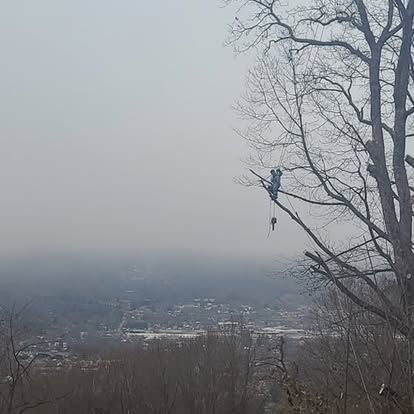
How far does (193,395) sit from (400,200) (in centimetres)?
1144

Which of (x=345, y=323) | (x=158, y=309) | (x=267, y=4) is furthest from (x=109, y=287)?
(x=345, y=323)

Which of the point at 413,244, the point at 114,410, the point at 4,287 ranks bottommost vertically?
the point at 114,410

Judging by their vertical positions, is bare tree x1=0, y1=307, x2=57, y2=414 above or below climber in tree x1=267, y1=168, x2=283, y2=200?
below

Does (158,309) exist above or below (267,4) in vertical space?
below

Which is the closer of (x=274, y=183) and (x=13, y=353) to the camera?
(x=274, y=183)

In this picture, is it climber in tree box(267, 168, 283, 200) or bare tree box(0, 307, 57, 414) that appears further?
bare tree box(0, 307, 57, 414)

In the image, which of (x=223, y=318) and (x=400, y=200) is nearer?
(x=400, y=200)

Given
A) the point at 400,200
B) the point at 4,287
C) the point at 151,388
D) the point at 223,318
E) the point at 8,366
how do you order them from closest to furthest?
the point at 400,200
the point at 8,366
the point at 4,287
the point at 151,388
the point at 223,318

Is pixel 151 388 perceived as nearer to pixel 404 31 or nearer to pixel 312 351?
pixel 312 351

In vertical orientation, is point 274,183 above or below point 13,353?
above

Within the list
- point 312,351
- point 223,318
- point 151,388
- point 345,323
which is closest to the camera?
point 345,323

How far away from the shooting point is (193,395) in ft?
57.1

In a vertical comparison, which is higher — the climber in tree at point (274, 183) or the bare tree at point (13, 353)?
the climber in tree at point (274, 183)

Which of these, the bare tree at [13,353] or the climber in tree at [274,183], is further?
the bare tree at [13,353]
